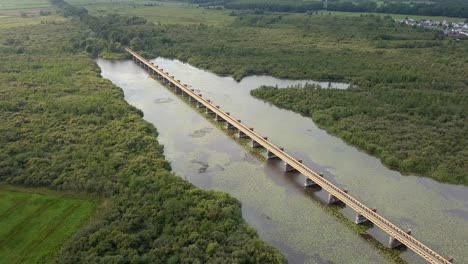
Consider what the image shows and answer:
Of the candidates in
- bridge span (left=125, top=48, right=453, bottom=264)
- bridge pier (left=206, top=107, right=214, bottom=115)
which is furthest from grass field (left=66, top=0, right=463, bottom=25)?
bridge span (left=125, top=48, right=453, bottom=264)

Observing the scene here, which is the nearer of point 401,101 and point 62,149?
point 62,149

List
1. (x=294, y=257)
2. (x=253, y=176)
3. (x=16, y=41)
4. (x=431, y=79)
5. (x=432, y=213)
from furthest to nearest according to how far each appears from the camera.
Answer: (x=16, y=41) < (x=431, y=79) < (x=253, y=176) < (x=432, y=213) < (x=294, y=257)

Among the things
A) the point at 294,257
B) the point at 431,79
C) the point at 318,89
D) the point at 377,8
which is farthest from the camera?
the point at 377,8

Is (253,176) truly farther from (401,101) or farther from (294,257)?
(401,101)

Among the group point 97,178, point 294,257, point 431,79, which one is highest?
point 431,79

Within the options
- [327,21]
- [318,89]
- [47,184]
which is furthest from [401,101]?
[327,21]

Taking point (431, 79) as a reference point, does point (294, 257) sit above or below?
below
